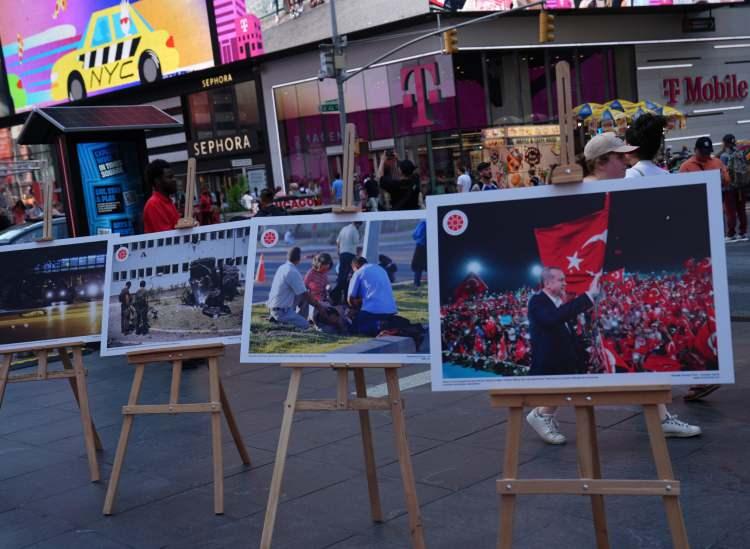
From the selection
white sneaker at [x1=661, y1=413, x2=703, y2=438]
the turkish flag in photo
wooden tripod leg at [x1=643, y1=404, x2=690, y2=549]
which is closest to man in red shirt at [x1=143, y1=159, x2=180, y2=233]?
white sneaker at [x1=661, y1=413, x2=703, y2=438]

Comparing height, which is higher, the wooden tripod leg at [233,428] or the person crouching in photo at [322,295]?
the person crouching in photo at [322,295]

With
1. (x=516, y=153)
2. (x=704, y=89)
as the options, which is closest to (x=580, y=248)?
(x=516, y=153)

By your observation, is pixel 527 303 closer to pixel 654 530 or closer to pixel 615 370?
pixel 615 370

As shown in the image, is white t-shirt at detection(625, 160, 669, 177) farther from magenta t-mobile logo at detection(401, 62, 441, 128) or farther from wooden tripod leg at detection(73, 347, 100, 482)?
magenta t-mobile logo at detection(401, 62, 441, 128)

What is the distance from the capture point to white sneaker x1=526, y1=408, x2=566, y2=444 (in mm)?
5387

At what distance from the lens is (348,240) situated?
4.26m

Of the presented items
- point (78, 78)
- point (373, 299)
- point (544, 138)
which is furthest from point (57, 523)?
point (78, 78)

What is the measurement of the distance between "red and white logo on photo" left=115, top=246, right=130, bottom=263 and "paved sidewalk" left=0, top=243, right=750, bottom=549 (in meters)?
1.39

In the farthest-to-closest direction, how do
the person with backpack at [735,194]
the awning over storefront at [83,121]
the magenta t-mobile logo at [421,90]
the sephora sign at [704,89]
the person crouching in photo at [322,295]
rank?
the sephora sign at [704,89] < the magenta t-mobile logo at [421,90] < the person with backpack at [735,194] < the awning over storefront at [83,121] < the person crouching in photo at [322,295]

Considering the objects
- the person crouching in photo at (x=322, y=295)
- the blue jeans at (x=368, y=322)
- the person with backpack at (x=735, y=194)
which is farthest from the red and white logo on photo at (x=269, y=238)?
the person with backpack at (x=735, y=194)

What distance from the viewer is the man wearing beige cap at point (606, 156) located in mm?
4652

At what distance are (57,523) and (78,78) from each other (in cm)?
4004

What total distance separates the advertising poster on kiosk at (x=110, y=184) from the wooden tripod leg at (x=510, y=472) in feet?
31.6

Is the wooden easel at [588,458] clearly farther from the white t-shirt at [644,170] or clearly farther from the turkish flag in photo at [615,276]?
the white t-shirt at [644,170]
